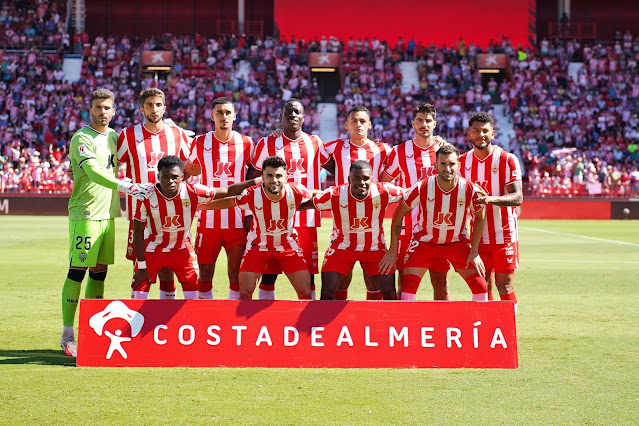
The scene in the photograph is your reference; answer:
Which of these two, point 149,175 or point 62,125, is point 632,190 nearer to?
point 62,125

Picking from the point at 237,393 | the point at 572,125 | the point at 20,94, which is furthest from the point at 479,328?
the point at 20,94

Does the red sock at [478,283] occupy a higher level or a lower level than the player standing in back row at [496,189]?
lower

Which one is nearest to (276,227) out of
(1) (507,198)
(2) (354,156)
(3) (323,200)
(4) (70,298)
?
(3) (323,200)

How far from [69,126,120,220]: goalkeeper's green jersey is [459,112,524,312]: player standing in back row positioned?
10.5 feet

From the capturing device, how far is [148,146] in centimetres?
776

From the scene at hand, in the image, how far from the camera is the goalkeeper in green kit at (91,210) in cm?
718

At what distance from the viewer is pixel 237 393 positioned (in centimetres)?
564

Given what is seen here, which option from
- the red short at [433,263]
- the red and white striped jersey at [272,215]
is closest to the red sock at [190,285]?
the red and white striped jersey at [272,215]

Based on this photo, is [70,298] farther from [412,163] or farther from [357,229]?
[412,163]

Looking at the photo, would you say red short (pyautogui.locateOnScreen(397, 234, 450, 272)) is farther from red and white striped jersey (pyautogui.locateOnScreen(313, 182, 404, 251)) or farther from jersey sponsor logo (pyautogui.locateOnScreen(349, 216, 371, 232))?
jersey sponsor logo (pyautogui.locateOnScreen(349, 216, 371, 232))

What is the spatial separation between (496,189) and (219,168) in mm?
2563

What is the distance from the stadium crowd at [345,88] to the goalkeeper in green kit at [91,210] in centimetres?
2722

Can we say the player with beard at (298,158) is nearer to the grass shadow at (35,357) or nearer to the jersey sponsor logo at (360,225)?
the jersey sponsor logo at (360,225)

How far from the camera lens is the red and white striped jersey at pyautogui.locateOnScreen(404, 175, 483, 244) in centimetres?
728
